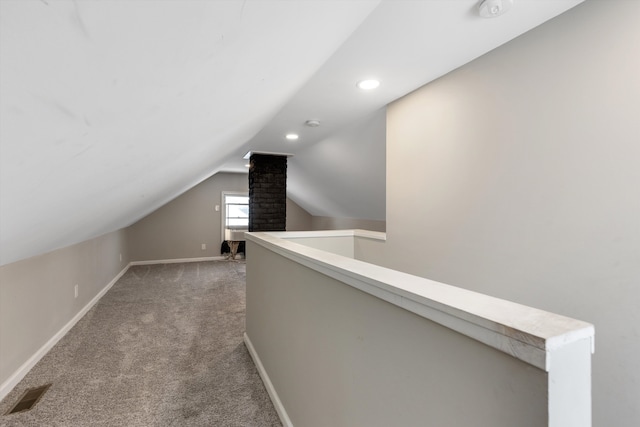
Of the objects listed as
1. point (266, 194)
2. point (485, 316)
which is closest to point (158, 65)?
point (485, 316)

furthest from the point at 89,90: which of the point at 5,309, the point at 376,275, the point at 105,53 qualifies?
the point at 5,309

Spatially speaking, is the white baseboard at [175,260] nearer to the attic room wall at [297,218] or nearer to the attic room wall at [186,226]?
the attic room wall at [186,226]

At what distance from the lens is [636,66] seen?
4.12 feet

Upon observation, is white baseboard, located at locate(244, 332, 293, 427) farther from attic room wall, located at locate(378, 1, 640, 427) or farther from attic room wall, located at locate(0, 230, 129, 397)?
attic room wall, located at locate(0, 230, 129, 397)

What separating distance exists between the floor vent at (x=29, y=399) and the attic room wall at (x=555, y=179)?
2654mm

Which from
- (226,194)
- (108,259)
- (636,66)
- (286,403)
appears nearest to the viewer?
(636,66)

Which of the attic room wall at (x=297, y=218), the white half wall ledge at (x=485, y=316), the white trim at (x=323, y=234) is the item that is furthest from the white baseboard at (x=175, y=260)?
the white half wall ledge at (x=485, y=316)

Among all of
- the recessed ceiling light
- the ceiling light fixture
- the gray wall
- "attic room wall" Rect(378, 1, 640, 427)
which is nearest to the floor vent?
the gray wall

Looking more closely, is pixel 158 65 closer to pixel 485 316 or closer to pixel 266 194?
pixel 485 316

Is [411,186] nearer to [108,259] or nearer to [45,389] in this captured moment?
[45,389]

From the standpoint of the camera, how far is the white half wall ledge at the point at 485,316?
0.48 m

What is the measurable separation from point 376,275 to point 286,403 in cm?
115

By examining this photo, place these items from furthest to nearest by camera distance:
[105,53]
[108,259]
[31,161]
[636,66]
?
Result: [108,259] < [636,66] < [31,161] < [105,53]

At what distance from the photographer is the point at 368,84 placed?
7.28ft
